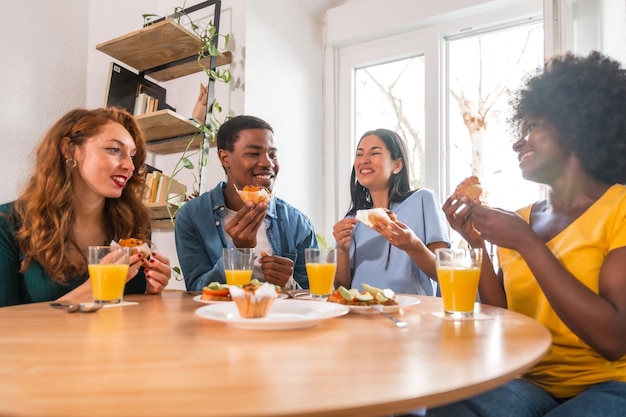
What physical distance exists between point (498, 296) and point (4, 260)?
61.3 inches

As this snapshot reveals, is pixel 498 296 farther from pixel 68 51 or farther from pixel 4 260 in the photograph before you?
pixel 68 51

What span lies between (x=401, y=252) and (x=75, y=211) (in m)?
1.29

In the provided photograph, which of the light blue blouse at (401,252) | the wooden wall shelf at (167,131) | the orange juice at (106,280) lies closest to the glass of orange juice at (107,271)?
the orange juice at (106,280)

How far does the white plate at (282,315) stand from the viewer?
2.85 feet

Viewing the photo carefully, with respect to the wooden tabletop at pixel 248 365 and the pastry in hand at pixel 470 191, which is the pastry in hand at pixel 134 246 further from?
the pastry in hand at pixel 470 191

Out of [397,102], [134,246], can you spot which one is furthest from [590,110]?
[397,102]

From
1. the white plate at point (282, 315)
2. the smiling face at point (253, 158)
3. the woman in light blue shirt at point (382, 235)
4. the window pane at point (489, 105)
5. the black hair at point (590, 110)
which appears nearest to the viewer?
the white plate at point (282, 315)

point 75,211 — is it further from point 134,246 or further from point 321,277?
point 321,277

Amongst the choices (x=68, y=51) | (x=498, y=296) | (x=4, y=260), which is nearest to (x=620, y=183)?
(x=498, y=296)

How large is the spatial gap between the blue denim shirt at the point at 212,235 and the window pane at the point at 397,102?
1116 millimetres

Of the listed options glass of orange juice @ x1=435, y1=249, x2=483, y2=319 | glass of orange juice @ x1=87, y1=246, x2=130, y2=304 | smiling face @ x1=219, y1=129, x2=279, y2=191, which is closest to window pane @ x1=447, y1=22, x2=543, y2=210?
smiling face @ x1=219, y1=129, x2=279, y2=191

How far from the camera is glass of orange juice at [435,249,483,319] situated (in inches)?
42.5

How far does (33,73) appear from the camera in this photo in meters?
3.32

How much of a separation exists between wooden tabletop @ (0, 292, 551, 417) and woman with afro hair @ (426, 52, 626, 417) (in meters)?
0.17
